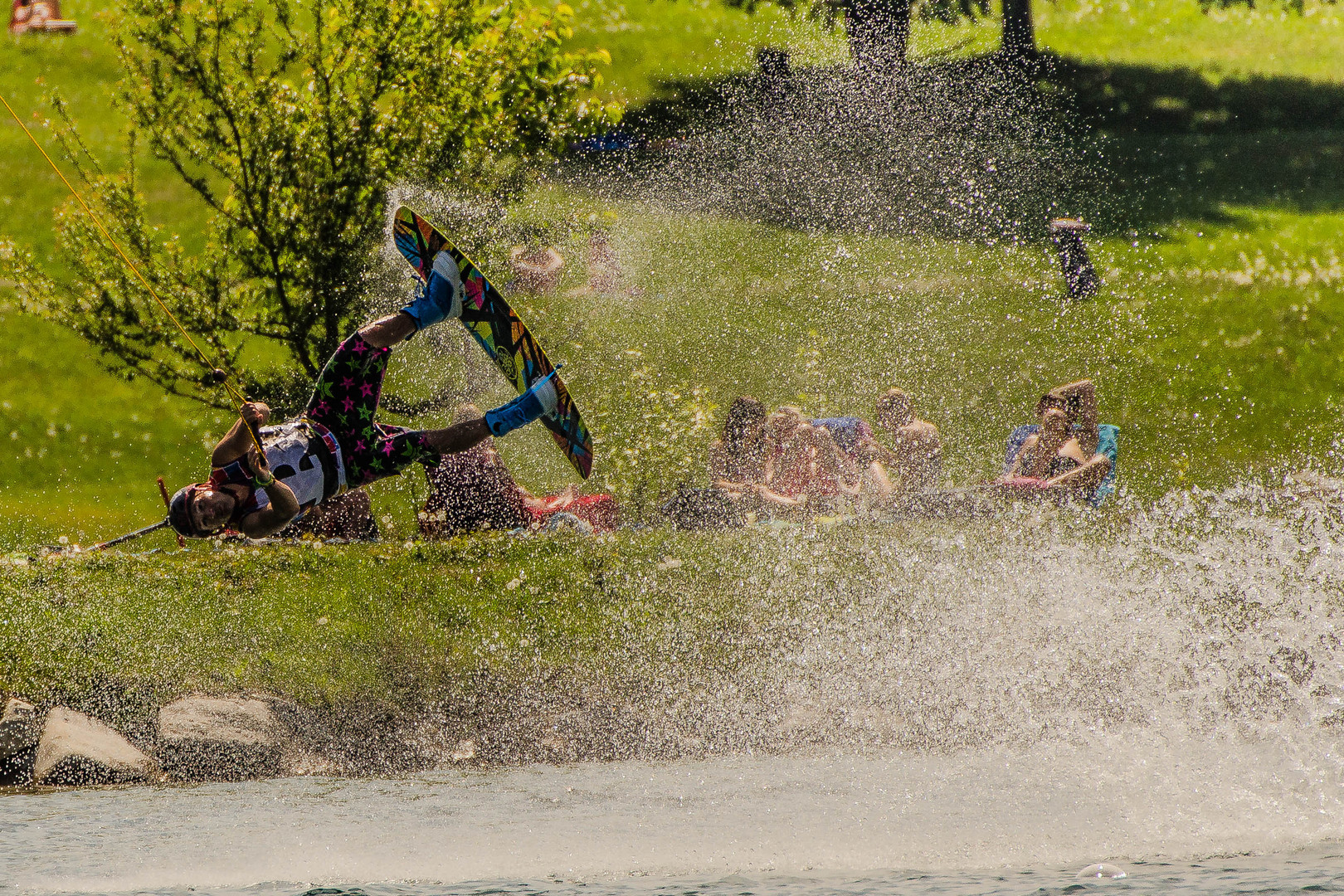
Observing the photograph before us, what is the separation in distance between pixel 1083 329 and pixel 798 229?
4.74m

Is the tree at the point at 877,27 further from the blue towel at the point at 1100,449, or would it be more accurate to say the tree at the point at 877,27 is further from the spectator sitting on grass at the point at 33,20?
the spectator sitting on grass at the point at 33,20

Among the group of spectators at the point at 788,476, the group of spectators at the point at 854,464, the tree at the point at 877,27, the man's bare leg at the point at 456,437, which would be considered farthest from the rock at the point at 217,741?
the tree at the point at 877,27

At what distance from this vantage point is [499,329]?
802cm

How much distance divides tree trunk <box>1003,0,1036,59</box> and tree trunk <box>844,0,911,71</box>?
3460 mm

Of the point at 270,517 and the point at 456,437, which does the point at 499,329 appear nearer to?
the point at 456,437

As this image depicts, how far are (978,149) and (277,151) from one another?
13995 millimetres

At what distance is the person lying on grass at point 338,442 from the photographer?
279 inches

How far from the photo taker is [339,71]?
40.7 feet

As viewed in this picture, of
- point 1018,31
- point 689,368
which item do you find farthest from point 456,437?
point 1018,31

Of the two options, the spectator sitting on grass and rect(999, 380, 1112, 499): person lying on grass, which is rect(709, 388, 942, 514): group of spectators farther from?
the spectator sitting on grass

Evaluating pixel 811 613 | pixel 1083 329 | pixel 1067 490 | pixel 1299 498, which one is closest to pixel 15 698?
pixel 811 613

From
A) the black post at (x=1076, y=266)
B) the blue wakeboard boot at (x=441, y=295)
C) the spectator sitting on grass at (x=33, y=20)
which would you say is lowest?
the black post at (x=1076, y=266)

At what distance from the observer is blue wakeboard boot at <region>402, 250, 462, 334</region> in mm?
7750

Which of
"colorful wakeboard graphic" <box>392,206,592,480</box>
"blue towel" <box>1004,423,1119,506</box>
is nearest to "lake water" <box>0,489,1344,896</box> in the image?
"blue towel" <box>1004,423,1119,506</box>
